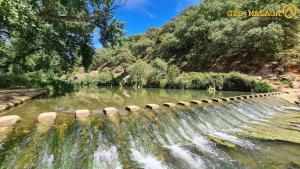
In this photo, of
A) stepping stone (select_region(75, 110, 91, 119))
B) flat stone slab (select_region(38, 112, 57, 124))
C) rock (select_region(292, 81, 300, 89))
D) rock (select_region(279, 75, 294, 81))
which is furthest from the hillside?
flat stone slab (select_region(38, 112, 57, 124))

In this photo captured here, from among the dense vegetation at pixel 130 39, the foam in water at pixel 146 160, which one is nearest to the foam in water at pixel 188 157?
the foam in water at pixel 146 160

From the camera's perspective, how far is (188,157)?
5.83m

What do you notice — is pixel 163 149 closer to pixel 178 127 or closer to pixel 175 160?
→ pixel 175 160

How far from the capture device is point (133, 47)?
76438 mm

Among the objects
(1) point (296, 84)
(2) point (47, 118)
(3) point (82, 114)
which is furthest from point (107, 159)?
(1) point (296, 84)

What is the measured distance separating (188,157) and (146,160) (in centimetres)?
113

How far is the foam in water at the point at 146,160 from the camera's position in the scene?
526 cm

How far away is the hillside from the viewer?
2809 cm

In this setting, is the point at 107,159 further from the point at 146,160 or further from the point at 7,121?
the point at 7,121

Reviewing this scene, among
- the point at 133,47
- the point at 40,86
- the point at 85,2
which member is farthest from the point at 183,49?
the point at 85,2

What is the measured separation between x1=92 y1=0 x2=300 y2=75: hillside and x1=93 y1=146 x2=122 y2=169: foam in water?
1125 centimetres

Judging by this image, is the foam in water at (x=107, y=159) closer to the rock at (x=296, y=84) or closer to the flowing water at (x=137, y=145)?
the flowing water at (x=137, y=145)

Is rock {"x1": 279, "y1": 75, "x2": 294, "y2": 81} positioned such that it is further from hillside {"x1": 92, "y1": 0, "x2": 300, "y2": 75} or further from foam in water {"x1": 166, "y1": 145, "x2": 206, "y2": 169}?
foam in water {"x1": 166, "y1": 145, "x2": 206, "y2": 169}

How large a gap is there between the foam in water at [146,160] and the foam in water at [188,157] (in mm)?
591
